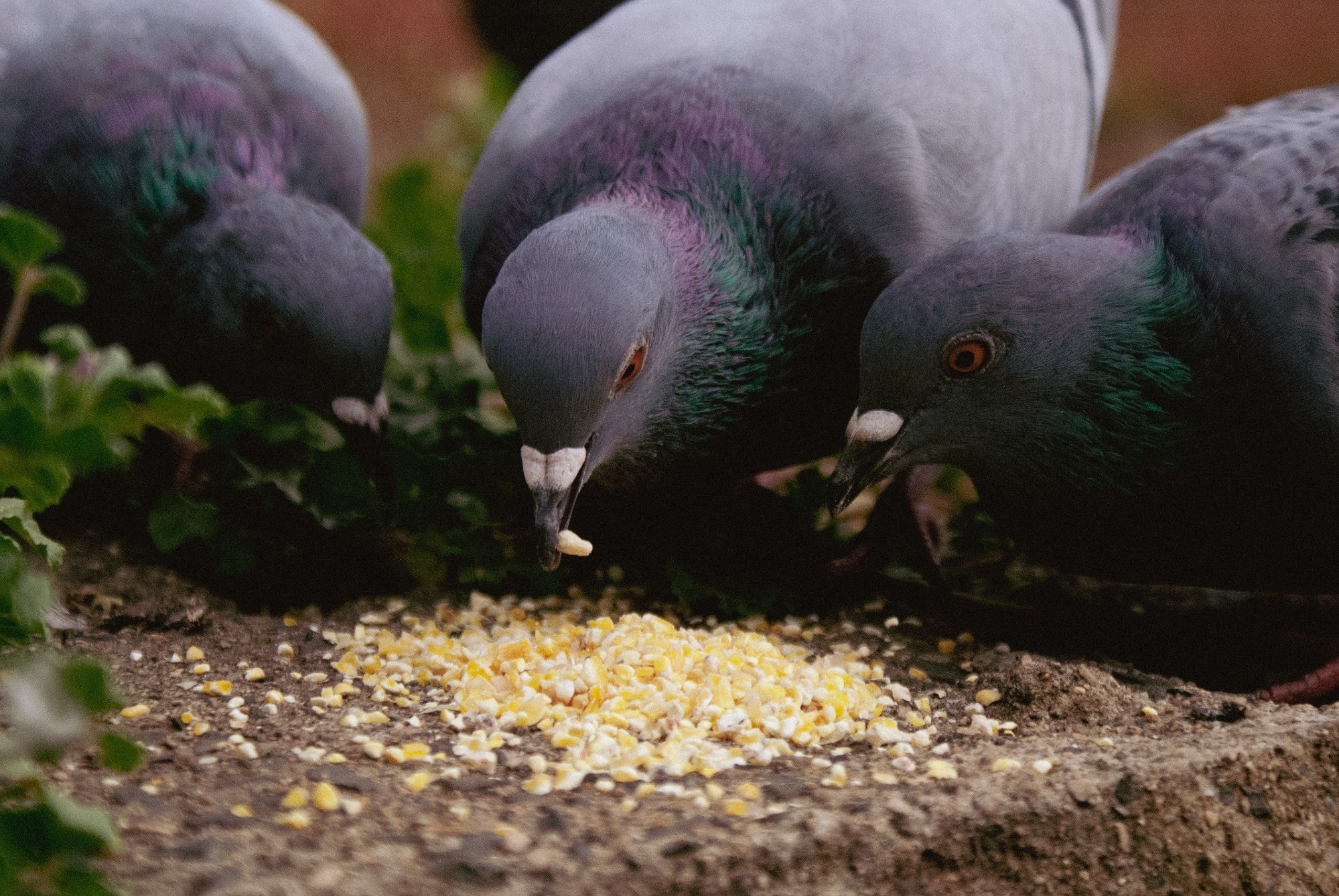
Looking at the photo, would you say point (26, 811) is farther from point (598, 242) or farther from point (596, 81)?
point (596, 81)

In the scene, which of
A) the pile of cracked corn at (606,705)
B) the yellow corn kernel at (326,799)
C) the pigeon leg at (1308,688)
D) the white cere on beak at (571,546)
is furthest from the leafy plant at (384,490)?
the pigeon leg at (1308,688)

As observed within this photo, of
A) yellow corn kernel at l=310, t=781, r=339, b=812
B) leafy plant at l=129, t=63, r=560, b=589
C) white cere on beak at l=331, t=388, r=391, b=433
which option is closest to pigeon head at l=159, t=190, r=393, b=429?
white cere on beak at l=331, t=388, r=391, b=433

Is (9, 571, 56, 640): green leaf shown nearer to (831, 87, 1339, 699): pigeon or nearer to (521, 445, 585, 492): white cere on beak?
(521, 445, 585, 492): white cere on beak

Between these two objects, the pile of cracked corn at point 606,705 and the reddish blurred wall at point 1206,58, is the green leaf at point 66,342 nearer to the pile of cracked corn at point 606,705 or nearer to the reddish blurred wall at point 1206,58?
the pile of cracked corn at point 606,705

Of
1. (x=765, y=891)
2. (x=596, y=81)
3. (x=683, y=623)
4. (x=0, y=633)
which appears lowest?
(x=683, y=623)

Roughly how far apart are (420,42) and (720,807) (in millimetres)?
12129

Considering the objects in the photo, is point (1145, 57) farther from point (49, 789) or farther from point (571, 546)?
point (49, 789)

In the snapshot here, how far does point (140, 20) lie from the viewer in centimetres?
479

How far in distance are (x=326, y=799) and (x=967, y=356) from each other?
75.8 inches

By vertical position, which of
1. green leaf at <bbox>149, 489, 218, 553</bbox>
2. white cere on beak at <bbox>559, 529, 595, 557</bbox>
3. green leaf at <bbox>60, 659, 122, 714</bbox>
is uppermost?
green leaf at <bbox>60, 659, 122, 714</bbox>

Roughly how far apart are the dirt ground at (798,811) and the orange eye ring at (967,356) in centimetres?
77

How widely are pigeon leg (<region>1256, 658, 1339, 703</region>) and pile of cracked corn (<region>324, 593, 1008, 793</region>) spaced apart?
94 cm

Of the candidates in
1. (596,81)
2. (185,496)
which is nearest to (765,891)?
(185,496)

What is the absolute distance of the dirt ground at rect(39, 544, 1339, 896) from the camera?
2320 mm
